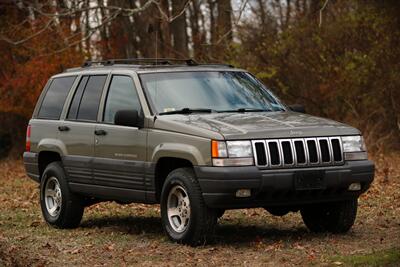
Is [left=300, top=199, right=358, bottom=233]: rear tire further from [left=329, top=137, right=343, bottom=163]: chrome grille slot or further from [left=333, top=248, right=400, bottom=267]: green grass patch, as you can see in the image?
[left=333, top=248, right=400, bottom=267]: green grass patch

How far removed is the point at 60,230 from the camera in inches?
472

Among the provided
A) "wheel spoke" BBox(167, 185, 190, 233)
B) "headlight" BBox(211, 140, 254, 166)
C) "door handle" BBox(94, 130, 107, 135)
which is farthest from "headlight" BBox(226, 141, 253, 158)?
"door handle" BBox(94, 130, 107, 135)

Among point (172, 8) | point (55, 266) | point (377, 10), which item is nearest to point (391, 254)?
point (55, 266)

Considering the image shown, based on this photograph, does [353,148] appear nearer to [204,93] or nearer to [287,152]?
[287,152]

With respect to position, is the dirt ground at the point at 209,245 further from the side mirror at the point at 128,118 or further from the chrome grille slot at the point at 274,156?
the side mirror at the point at 128,118

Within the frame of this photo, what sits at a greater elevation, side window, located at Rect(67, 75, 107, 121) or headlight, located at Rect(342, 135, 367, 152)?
side window, located at Rect(67, 75, 107, 121)

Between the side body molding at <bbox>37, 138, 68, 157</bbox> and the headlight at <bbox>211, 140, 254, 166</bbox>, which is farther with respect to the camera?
the side body molding at <bbox>37, 138, 68, 157</bbox>

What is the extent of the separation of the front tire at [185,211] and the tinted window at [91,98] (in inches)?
71.1

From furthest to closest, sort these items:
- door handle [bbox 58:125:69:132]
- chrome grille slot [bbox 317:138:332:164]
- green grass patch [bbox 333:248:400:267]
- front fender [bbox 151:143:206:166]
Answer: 1. door handle [bbox 58:125:69:132]
2. chrome grille slot [bbox 317:138:332:164]
3. front fender [bbox 151:143:206:166]
4. green grass patch [bbox 333:248:400:267]

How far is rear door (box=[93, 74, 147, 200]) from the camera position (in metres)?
10.4

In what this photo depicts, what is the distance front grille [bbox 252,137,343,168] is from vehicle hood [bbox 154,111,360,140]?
0.06 meters

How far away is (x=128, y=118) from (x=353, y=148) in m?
2.34

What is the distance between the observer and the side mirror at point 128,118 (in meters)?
10.3

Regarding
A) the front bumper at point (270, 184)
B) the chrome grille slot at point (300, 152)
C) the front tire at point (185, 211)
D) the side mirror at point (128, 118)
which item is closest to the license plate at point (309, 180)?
the front bumper at point (270, 184)
